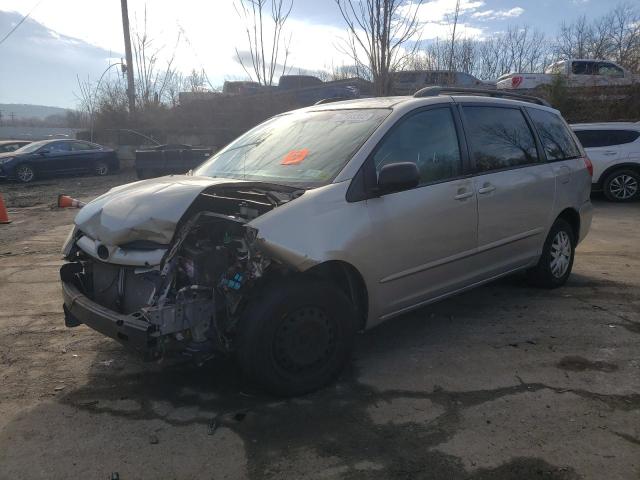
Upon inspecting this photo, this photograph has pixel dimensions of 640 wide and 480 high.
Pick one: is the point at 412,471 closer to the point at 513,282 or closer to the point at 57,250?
the point at 513,282

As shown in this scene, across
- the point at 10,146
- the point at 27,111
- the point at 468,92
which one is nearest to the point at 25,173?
the point at 10,146

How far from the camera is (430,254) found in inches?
150

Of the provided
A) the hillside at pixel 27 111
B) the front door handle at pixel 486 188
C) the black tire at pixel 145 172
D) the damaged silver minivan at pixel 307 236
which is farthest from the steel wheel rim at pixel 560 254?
the hillside at pixel 27 111

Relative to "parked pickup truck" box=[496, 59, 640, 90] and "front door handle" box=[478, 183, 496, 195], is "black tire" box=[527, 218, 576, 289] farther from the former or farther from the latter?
"parked pickup truck" box=[496, 59, 640, 90]

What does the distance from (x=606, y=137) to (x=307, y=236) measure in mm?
11420

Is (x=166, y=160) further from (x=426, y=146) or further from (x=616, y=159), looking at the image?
(x=426, y=146)

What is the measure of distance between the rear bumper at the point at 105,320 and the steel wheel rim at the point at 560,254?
4022 mm

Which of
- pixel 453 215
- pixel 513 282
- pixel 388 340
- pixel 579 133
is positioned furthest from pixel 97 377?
pixel 579 133

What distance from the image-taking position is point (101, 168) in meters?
19.6

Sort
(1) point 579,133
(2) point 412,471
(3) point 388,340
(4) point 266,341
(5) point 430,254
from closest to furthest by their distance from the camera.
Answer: (2) point 412,471
(4) point 266,341
(5) point 430,254
(3) point 388,340
(1) point 579,133

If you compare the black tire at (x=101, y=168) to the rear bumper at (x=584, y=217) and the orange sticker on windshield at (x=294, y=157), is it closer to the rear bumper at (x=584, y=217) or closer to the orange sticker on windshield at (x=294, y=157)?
the orange sticker on windshield at (x=294, y=157)

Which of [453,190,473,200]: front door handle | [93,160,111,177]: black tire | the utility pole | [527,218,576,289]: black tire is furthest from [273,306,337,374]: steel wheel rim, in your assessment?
the utility pole

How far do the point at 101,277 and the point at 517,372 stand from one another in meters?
2.89

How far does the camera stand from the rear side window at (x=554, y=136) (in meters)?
5.07
